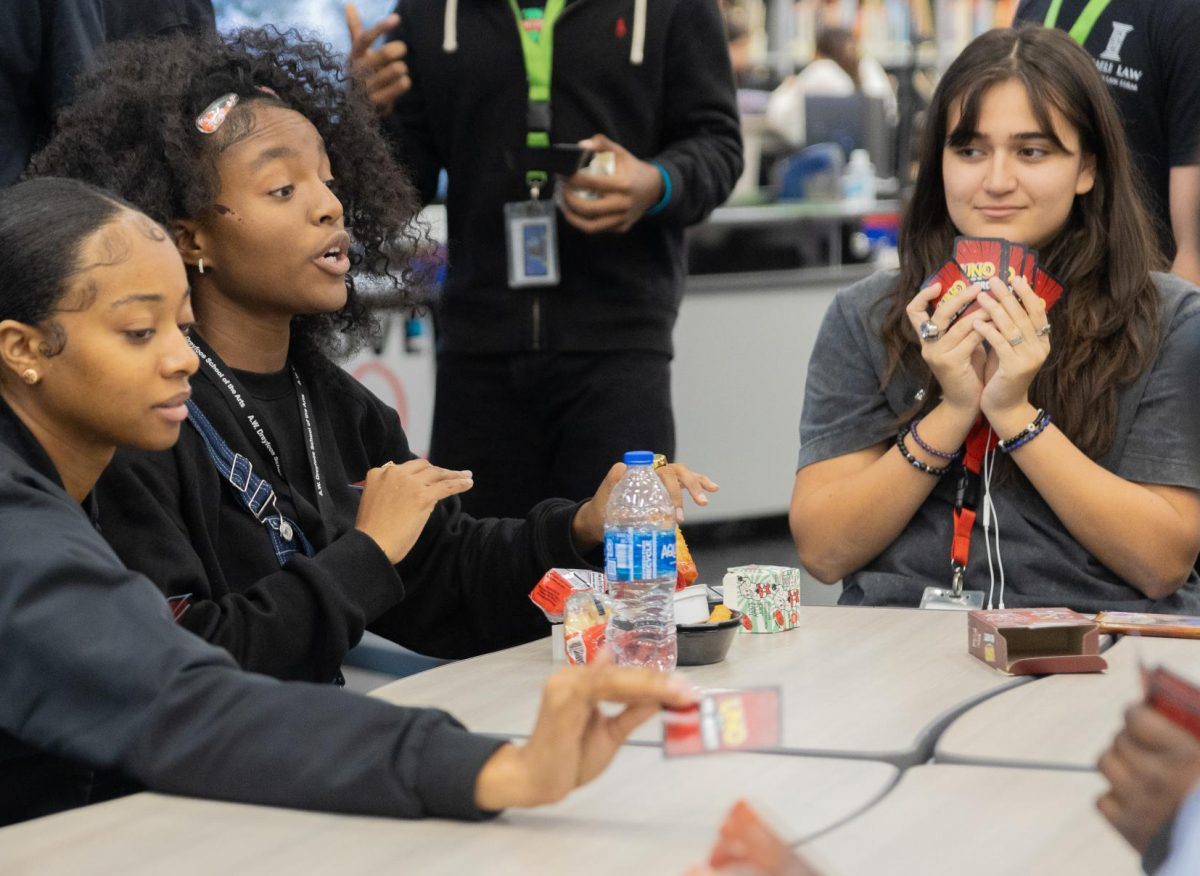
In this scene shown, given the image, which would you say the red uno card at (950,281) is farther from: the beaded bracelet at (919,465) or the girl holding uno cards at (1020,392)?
the beaded bracelet at (919,465)

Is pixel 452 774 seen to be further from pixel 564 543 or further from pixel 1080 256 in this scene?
pixel 1080 256

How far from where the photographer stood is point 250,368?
2.22 meters

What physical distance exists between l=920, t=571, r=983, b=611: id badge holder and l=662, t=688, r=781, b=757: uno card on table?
3.33ft

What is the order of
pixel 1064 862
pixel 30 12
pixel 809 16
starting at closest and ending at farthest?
pixel 1064 862, pixel 30 12, pixel 809 16

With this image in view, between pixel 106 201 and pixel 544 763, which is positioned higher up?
pixel 106 201

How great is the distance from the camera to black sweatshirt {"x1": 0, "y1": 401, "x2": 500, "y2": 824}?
1317mm

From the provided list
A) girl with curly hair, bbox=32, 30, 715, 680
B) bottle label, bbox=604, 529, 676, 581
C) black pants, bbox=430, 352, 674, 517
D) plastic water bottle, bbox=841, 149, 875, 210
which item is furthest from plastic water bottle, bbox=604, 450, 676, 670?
plastic water bottle, bbox=841, 149, 875, 210

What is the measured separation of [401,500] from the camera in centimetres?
206

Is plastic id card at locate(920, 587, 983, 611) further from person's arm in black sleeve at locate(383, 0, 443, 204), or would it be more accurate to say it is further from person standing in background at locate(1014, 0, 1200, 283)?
person's arm in black sleeve at locate(383, 0, 443, 204)

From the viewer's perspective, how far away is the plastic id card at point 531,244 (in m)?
3.04

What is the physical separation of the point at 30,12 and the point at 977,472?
1.62m

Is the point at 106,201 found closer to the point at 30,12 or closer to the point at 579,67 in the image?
the point at 30,12

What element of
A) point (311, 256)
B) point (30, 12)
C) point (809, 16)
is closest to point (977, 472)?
point (311, 256)

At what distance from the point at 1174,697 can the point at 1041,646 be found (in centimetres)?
72
